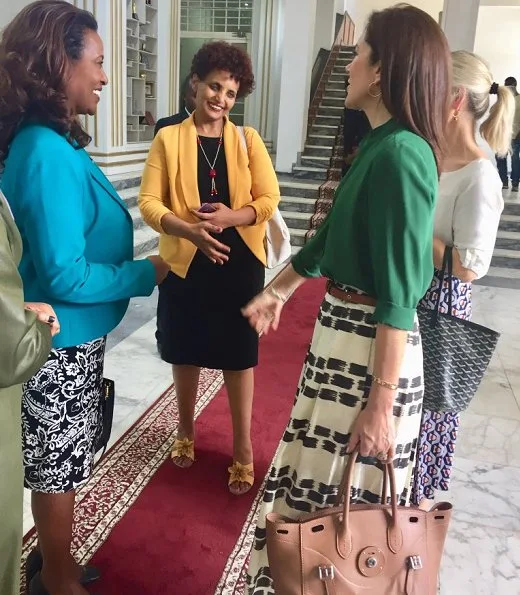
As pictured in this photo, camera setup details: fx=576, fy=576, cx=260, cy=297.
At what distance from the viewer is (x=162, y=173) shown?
2025 millimetres

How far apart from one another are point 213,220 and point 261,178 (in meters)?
0.29

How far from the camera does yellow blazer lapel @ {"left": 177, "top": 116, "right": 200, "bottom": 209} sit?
1970 mm

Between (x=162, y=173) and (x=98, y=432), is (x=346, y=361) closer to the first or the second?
(x=98, y=432)

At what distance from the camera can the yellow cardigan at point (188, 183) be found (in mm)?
1973

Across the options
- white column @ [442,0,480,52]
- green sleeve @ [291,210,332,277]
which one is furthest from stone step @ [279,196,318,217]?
green sleeve @ [291,210,332,277]

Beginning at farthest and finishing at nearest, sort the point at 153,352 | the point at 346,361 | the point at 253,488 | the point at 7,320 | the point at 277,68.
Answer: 1. the point at 277,68
2. the point at 153,352
3. the point at 253,488
4. the point at 346,361
5. the point at 7,320

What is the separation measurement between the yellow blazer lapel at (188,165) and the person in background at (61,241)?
1.56ft

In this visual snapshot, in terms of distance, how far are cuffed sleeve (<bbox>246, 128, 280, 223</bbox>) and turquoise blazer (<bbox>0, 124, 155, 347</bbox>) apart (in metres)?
0.68

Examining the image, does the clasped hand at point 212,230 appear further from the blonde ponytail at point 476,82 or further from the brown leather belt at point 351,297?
the blonde ponytail at point 476,82

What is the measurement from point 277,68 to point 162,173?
36.3 feet

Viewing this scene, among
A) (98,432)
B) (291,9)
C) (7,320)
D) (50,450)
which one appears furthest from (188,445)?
(291,9)

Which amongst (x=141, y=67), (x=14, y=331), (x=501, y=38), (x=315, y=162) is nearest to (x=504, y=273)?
(x=315, y=162)

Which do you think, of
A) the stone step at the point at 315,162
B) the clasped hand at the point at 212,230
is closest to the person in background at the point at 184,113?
the clasped hand at the point at 212,230


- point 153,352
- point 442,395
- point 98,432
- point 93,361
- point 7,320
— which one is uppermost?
point 7,320
